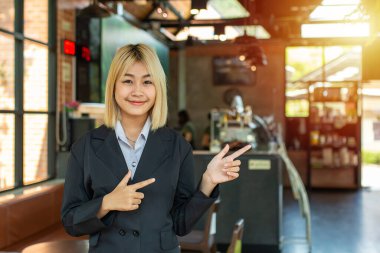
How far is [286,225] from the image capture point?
25.3ft

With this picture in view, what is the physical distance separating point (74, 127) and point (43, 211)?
147 cm

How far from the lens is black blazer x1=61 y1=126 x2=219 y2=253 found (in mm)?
1480

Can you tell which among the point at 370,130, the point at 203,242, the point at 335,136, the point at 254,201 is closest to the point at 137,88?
the point at 203,242

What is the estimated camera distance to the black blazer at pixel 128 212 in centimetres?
148

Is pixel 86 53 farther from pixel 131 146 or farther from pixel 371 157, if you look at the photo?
pixel 371 157

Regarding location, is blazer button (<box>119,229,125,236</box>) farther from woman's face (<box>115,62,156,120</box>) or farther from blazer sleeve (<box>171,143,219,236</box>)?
woman's face (<box>115,62,156,120</box>)

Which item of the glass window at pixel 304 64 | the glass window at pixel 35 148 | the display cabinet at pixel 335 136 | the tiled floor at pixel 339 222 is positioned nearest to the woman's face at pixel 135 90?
the glass window at pixel 35 148

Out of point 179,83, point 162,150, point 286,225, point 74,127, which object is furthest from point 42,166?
point 179,83

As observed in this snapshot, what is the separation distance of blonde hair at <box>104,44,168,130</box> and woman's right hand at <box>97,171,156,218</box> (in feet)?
0.76

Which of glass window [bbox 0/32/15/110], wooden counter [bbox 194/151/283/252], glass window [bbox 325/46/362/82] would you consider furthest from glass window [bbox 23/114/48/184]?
glass window [bbox 325/46/362/82]

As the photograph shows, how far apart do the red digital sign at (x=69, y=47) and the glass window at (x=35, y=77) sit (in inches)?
10.8

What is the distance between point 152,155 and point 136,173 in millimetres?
70

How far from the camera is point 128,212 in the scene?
1.49 m

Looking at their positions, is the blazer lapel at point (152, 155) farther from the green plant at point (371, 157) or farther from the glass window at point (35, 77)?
the green plant at point (371, 157)
